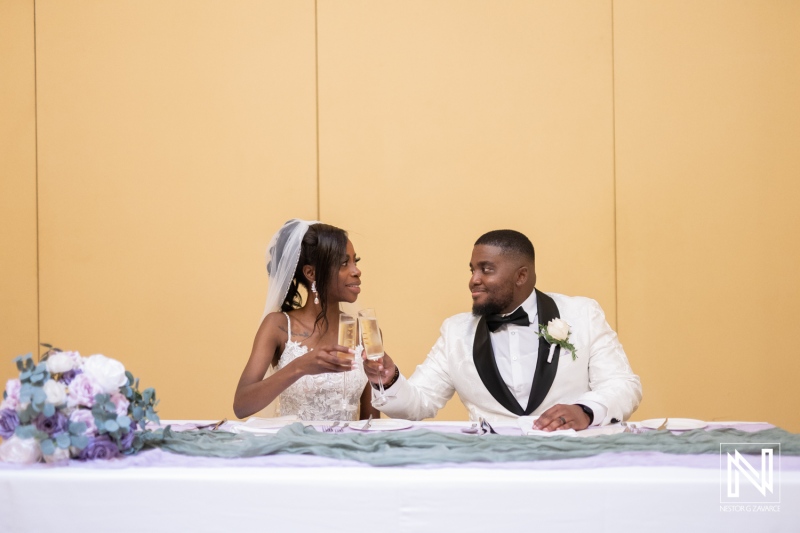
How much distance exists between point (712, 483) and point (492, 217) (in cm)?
327

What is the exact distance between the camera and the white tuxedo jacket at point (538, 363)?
3.33 metres

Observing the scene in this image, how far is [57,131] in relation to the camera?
5273 mm

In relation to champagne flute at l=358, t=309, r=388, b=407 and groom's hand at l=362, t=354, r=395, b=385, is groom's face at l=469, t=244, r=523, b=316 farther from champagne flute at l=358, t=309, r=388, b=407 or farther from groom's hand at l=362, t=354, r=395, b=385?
champagne flute at l=358, t=309, r=388, b=407

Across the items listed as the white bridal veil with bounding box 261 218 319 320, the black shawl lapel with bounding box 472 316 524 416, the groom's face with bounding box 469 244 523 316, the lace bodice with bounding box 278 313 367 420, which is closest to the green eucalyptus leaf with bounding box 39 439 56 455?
the lace bodice with bounding box 278 313 367 420

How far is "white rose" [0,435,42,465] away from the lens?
7.03 feet

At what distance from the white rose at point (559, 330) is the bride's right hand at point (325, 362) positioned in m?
0.98

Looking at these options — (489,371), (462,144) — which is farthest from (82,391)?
(462,144)

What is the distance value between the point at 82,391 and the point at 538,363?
194 centimetres

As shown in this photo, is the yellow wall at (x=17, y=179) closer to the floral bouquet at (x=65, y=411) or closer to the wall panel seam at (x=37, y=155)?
the wall panel seam at (x=37, y=155)

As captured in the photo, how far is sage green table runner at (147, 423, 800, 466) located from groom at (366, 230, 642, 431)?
35.0 inches

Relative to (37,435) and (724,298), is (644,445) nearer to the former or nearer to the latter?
(37,435)

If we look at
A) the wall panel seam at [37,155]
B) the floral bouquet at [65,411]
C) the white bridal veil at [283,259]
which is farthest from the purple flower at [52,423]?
the wall panel seam at [37,155]

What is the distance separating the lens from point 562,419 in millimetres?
2693

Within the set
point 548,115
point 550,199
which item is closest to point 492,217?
point 550,199
